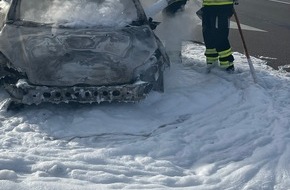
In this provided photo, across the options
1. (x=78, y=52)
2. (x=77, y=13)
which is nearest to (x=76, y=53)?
(x=78, y=52)

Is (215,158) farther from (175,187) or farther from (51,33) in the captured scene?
(51,33)

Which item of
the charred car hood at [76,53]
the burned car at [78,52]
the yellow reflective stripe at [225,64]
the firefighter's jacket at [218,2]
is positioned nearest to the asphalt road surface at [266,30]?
the yellow reflective stripe at [225,64]

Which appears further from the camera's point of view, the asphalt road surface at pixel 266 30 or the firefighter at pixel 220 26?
the asphalt road surface at pixel 266 30

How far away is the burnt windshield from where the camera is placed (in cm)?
624

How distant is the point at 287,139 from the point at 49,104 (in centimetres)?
271

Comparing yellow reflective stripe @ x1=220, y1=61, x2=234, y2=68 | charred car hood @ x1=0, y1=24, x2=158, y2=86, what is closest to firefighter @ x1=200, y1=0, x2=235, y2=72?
yellow reflective stripe @ x1=220, y1=61, x2=234, y2=68

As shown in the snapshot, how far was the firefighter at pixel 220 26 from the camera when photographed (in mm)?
7457

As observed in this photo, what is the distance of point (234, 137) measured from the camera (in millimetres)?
5305

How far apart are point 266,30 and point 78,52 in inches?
269

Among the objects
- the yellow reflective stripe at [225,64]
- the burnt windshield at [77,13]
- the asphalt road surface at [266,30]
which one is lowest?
the asphalt road surface at [266,30]

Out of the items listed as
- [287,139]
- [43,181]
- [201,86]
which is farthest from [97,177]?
[201,86]

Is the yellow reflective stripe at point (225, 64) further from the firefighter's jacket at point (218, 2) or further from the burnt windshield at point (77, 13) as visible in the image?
the burnt windshield at point (77, 13)

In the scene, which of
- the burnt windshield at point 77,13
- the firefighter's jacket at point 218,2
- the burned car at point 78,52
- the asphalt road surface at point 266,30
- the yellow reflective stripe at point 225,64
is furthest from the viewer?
the asphalt road surface at point 266,30

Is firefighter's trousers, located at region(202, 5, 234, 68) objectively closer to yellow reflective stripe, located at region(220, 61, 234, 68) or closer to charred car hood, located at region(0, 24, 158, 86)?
yellow reflective stripe, located at region(220, 61, 234, 68)
